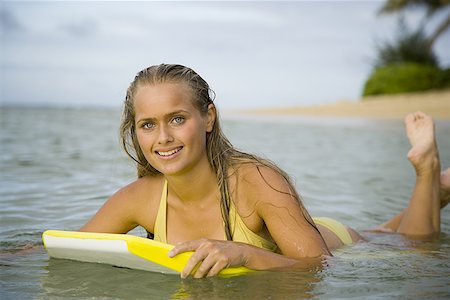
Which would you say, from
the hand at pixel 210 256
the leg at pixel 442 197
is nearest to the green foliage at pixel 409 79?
the leg at pixel 442 197

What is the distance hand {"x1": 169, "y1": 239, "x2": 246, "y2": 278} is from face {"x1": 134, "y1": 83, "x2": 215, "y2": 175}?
15.0 inches

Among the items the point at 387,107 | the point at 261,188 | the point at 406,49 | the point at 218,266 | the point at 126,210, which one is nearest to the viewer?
the point at 218,266

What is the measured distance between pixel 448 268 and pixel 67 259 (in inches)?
71.3

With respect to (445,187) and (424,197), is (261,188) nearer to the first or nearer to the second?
(424,197)

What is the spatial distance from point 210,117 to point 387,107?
560 inches

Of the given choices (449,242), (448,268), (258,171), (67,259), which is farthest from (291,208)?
(449,242)

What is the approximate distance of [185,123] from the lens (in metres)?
3.03

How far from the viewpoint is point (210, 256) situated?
9.20 ft

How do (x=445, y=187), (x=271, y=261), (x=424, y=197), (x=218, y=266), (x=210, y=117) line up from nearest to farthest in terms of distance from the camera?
(x=218, y=266)
(x=271, y=261)
(x=210, y=117)
(x=424, y=197)
(x=445, y=187)

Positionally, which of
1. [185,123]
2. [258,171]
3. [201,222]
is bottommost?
[201,222]

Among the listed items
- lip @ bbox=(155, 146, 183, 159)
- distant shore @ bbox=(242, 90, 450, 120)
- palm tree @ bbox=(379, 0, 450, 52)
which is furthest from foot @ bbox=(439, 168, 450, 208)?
palm tree @ bbox=(379, 0, 450, 52)

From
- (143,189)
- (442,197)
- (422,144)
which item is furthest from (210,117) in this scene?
(442,197)

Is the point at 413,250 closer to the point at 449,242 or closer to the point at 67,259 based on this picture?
the point at 449,242

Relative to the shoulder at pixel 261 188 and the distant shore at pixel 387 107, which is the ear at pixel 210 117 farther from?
the distant shore at pixel 387 107
